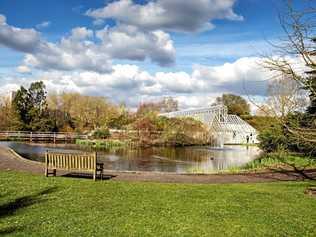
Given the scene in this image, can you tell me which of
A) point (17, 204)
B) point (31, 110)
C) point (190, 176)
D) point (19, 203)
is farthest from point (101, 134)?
point (17, 204)

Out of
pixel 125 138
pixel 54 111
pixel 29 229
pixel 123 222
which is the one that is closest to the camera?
pixel 29 229

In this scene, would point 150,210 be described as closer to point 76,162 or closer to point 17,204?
point 17,204

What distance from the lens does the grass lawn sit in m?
6.18

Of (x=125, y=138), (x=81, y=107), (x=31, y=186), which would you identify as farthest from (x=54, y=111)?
A: (x=31, y=186)

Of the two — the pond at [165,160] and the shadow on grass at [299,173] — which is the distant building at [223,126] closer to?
the pond at [165,160]

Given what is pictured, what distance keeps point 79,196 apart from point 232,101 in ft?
225

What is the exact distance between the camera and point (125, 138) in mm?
42875

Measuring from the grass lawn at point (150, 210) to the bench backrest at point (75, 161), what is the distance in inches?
44.7

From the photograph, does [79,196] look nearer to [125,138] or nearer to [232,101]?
[125,138]

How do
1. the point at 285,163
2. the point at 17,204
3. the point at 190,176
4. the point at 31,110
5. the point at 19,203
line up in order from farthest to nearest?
the point at 31,110 < the point at 285,163 < the point at 190,176 < the point at 19,203 < the point at 17,204

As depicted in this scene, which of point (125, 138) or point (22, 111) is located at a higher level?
point (22, 111)

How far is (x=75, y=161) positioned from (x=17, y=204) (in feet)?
14.4

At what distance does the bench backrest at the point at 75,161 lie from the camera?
39.3 ft

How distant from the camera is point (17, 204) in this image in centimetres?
775
